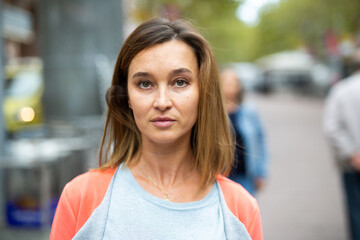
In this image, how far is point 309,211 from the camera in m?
6.77

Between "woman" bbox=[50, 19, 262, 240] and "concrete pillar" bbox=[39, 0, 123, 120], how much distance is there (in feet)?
17.3

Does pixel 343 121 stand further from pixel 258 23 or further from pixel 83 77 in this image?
pixel 258 23

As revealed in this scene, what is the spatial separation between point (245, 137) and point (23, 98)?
7031mm

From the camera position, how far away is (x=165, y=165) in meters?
1.68

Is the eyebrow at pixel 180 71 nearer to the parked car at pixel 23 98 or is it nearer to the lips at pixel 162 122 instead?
the lips at pixel 162 122

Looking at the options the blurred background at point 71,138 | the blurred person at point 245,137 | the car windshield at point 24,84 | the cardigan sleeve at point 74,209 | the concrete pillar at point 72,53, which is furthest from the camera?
the car windshield at point 24,84

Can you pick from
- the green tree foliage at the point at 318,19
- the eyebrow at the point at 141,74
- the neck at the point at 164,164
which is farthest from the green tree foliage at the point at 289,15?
the neck at the point at 164,164

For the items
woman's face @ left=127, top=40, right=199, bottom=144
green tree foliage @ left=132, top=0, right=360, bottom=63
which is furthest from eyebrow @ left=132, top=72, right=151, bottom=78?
green tree foliage @ left=132, top=0, right=360, bottom=63

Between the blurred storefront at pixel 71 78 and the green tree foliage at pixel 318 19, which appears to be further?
the green tree foliage at pixel 318 19

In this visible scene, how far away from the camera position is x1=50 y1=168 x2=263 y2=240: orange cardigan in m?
1.51

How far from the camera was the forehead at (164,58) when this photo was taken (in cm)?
155

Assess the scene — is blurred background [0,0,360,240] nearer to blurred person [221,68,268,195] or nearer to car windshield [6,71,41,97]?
car windshield [6,71,41,97]

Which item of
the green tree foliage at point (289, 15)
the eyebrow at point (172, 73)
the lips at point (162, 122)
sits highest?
the green tree foliage at point (289, 15)

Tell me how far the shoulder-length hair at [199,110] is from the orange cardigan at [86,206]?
0.10 meters
